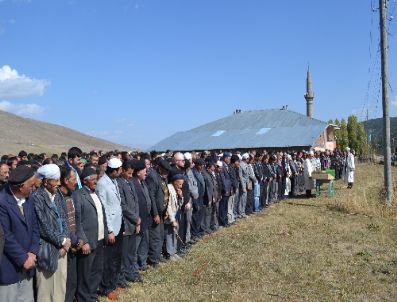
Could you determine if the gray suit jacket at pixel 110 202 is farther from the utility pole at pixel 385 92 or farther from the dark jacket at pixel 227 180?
the utility pole at pixel 385 92

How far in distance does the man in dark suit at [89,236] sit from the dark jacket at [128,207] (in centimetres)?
65

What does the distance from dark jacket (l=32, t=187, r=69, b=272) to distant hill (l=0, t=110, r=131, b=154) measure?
47.0 meters

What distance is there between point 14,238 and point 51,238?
53 centimetres

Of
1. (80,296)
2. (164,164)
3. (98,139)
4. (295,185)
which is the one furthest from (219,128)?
(98,139)

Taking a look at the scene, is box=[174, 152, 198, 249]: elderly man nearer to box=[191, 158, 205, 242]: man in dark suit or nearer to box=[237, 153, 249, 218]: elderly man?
box=[191, 158, 205, 242]: man in dark suit

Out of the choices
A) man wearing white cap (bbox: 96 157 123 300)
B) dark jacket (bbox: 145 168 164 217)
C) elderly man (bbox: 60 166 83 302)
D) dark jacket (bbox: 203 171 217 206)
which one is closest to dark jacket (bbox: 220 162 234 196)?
dark jacket (bbox: 203 171 217 206)

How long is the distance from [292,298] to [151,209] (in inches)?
100

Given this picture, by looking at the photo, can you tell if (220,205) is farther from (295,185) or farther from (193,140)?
(193,140)

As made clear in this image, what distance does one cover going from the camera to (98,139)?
86.8 meters

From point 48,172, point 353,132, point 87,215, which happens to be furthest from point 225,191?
point 353,132

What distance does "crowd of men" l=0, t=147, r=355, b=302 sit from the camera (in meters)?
4.20

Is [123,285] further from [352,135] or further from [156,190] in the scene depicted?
[352,135]

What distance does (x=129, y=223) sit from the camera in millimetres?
6438

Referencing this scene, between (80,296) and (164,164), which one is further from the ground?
(164,164)
